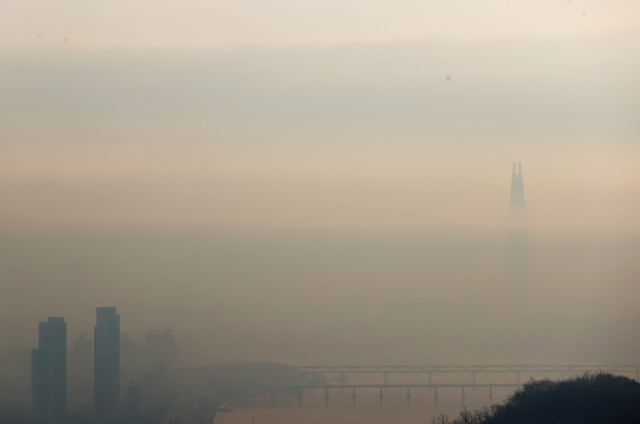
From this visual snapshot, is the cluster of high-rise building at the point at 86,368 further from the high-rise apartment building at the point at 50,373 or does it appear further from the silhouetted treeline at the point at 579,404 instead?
the silhouetted treeline at the point at 579,404

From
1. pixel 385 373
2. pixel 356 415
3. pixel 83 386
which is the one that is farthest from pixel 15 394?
pixel 385 373

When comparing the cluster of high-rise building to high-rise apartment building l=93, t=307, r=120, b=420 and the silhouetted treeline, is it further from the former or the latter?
the silhouetted treeline

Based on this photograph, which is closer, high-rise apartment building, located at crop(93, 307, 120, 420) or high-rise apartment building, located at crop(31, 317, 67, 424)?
high-rise apartment building, located at crop(31, 317, 67, 424)

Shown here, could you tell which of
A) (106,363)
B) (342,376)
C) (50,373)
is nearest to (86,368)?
(106,363)

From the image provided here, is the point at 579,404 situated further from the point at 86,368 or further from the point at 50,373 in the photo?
the point at 50,373

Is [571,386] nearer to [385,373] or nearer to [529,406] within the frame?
[529,406]

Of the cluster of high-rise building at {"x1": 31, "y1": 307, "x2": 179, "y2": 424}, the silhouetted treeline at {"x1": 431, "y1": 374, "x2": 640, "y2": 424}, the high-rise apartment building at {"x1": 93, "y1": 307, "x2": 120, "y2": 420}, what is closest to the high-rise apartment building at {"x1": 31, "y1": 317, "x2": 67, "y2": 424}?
the cluster of high-rise building at {"x1": 31, "y1": 307, "x2": 179, "y2": 424}

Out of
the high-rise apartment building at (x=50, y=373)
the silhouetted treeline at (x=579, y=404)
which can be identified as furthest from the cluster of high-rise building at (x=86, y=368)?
the silhouetted treeline at (x=579, y=404)
